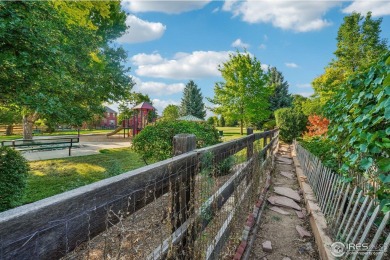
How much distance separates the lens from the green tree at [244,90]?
90.3ft

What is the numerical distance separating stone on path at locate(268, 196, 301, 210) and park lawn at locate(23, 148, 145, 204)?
11.6ft

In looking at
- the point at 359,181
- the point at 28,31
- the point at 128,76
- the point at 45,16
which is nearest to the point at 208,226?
the point at 359,181

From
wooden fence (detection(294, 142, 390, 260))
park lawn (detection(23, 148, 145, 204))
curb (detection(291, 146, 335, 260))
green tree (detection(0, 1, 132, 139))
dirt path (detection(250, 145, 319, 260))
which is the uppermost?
green tree (detection(0, 1, 132, 139))

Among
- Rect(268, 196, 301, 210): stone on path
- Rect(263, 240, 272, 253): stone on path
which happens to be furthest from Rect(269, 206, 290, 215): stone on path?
Rect(263, 240, 272, 253): stone on path

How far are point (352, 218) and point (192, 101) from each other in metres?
50.3

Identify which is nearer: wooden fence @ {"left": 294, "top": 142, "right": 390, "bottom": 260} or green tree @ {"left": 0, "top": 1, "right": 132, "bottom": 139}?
wooden fence @ {"left": 294, "top": 142, "right": 390, "bottom": 260}

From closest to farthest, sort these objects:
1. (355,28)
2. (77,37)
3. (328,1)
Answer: (328,1)
(77,37)
(355,28)

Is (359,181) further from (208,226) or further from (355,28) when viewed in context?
(355,28)

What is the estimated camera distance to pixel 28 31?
4477mm

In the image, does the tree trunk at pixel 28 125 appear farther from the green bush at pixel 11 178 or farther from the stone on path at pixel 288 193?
the stone on path at pixel 288 193

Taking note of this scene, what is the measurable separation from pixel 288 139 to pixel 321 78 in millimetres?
11937

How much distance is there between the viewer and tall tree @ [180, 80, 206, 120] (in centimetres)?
5212

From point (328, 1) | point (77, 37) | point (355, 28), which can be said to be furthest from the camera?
point (355, 28)

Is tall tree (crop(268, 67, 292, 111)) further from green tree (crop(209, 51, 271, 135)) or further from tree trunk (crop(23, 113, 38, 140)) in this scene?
tree trunk (crop(23, 113, 38, 140))
